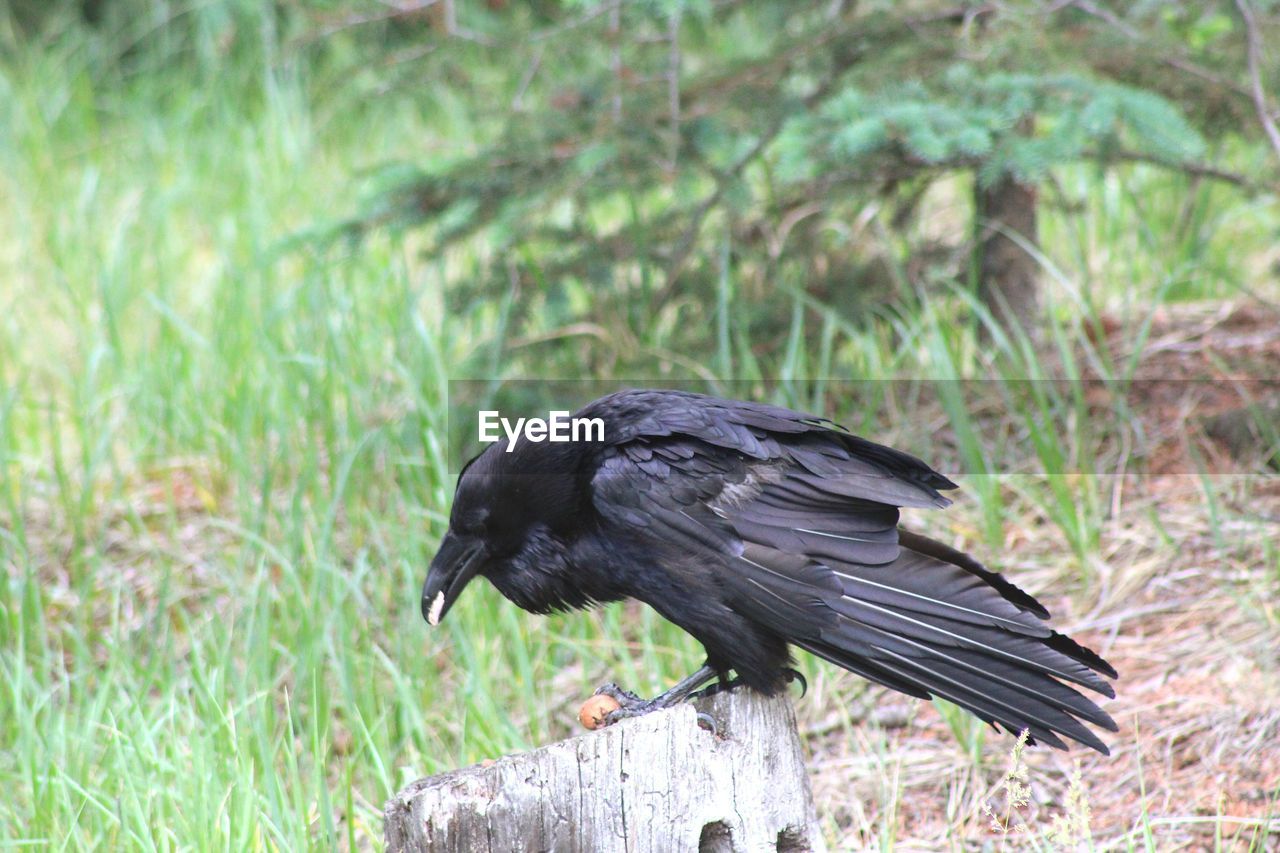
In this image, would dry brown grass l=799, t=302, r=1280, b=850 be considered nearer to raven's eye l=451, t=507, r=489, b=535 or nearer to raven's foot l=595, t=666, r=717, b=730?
raven's foot l=595, t=666, r=717, b=730

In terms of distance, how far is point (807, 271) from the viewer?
482cm

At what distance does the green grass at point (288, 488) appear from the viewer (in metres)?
3.27

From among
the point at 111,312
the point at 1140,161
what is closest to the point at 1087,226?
the point at 1140,161

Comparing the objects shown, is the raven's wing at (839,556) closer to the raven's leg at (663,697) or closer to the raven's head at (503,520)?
the raven's head at (503,520)

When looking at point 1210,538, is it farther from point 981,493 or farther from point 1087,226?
point 1087,226

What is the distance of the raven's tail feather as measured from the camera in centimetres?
246

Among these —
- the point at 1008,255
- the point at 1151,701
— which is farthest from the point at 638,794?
the point at 1008,255

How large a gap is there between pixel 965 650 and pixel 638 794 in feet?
2.33

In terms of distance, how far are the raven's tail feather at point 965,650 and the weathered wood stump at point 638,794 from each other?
0.80ft

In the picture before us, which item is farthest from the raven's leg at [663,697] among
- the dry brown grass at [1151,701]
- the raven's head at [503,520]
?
the dry brown grass at [1151,701]

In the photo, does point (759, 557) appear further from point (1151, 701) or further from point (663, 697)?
point (1151, 701)

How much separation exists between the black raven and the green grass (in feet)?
2.24

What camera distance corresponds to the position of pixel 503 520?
2.83m

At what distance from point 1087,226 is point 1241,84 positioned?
5.82ft
